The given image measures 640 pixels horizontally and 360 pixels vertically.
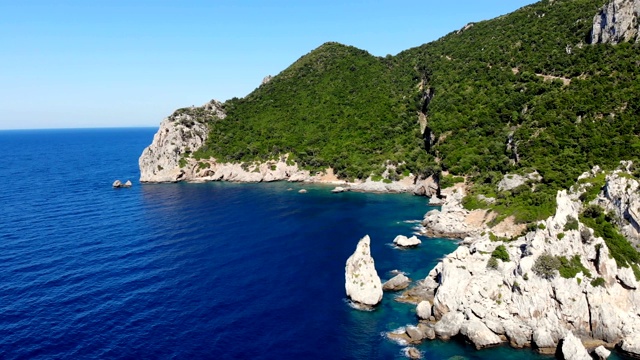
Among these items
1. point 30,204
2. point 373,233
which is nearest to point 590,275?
point 373,233

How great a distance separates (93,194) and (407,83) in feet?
443

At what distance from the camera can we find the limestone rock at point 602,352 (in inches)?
1891

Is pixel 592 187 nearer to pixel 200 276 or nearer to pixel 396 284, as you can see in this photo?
pixel 396 284

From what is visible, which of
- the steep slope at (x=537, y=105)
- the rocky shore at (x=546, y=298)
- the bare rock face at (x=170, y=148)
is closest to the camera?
the rocky shore at (x=546, y=298)

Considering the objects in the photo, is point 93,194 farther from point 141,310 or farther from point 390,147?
point 390,147

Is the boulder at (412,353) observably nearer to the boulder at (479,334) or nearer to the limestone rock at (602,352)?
the boulder at (479,334)

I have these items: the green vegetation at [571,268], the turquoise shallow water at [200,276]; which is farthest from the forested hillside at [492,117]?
the green vegetation at [571,268]

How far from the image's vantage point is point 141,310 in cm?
6209

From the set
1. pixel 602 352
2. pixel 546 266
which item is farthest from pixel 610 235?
pixel 602 352

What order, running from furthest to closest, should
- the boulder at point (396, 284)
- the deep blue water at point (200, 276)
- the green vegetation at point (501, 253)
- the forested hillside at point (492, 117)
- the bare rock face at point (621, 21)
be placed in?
the bare rock face at point (621, 21) < the forested hillside at point (492, 117) < the boulder at point (396, 284) < the green vegetation at point (501, 253) < the deep blue water at point (200, 276)

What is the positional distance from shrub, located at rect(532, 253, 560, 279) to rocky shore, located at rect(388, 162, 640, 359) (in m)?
0.12

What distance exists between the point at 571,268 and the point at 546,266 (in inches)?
123

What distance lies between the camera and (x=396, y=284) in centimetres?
6775

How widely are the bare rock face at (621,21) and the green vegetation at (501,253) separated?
9483 centimetres
